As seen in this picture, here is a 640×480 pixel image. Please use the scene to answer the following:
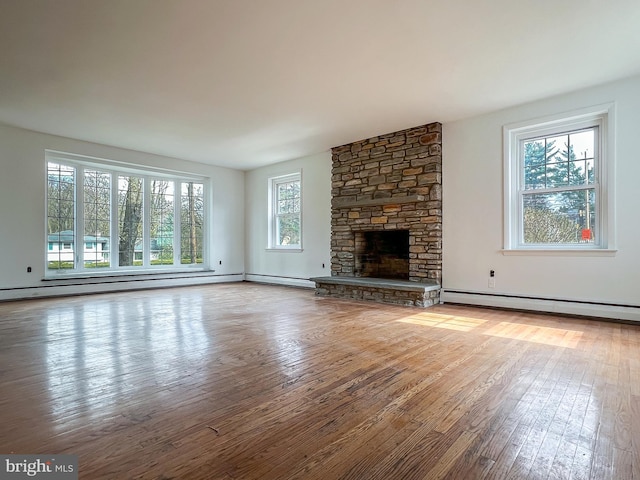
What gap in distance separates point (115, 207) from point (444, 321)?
6116 mm

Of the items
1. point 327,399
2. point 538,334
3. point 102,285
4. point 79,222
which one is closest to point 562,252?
point 538,334

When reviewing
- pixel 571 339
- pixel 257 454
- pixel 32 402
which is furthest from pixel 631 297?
pixel 32 402

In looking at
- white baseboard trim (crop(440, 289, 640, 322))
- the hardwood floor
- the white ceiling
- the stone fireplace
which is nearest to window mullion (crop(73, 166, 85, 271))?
the white ceiling

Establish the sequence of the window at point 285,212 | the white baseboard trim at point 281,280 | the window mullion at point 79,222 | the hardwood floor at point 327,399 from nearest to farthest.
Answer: the hardwood floor at point 327,399 → the window mullion at point 79,222 → the white baseboard trim at point 281,280 → the window at point 285,212

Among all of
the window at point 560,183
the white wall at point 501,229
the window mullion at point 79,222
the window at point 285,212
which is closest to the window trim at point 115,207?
the window mullion at point 79,222

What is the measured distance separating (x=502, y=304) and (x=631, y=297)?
4.19 ft

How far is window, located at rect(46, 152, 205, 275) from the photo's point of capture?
5965mm

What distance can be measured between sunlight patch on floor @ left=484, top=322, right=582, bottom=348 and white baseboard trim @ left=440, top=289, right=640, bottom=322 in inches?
30.0

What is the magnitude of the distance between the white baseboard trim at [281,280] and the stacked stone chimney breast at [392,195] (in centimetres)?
84

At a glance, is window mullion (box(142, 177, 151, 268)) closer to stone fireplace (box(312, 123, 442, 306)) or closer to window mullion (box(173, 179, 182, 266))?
window mullion (box(173, 179, 182, 266))

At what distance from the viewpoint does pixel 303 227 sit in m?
7.03

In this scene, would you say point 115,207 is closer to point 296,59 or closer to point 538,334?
point 296,59

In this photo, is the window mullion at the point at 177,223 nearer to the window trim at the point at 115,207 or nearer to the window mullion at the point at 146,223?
the window trim at the point at 115,207

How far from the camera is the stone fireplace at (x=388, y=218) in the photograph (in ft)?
16.6
